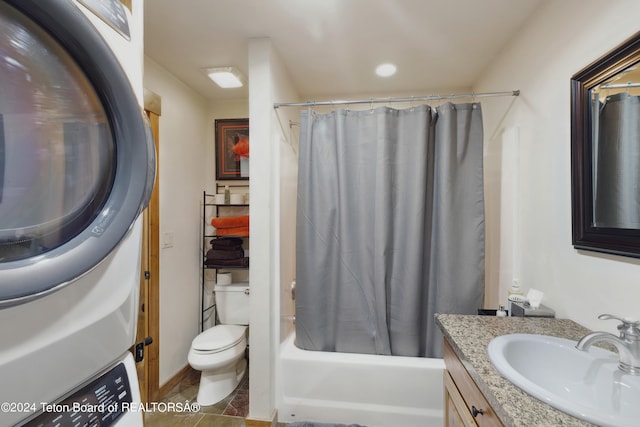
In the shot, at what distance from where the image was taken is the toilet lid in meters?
1.97

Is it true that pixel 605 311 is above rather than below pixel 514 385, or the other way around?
above

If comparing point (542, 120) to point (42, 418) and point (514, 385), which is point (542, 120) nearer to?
point (514, 385)

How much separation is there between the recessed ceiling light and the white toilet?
2145mm

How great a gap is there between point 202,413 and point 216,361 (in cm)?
35

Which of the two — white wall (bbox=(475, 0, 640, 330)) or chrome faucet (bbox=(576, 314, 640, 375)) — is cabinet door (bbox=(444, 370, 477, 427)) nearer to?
chrome faucet (bbox=(576, 314, 640, 375))

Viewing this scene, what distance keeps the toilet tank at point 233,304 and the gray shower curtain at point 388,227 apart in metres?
0.76

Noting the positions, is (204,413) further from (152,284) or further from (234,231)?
(234,231)

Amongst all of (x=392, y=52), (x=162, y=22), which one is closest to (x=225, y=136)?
(x=162, y=22)

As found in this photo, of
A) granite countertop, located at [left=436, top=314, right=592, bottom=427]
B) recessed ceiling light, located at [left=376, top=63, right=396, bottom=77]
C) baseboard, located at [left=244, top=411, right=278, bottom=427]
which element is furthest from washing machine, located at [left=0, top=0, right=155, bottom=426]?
recessed ceiling light, located at [left=376, top=63, right=396, bottom=77]

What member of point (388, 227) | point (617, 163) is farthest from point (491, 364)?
point (388, 227)

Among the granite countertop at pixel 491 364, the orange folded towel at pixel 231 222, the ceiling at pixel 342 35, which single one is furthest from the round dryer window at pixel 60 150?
the orange folded towel at pixel 231 222

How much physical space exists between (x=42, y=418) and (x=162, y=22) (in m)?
1.97

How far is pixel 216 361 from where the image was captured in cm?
192

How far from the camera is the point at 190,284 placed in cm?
243
